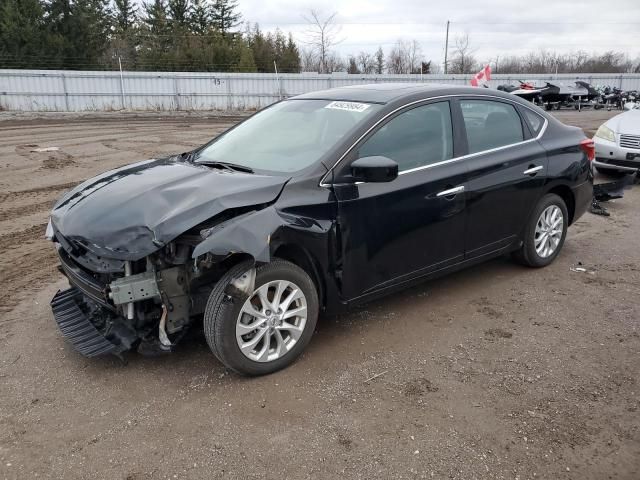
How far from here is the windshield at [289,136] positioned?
3.79 m

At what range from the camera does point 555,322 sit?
4137 millimetres

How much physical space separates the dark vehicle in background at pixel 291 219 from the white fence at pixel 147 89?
21639mm

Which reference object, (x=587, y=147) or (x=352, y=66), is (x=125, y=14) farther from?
(x=587, y=147)

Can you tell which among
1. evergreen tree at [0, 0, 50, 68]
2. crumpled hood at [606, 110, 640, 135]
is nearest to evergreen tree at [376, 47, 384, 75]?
evergreen tree at [0, 0, 50, 68]

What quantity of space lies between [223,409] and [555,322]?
2.62m

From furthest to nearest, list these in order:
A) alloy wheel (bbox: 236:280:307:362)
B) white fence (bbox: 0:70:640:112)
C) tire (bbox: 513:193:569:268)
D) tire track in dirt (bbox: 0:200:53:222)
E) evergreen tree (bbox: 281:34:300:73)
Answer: evergreen tree (bbox: 281:34:300:73) < white fence (bbox: 0:70:640:112) < tire track in dirt (bbox: 0:200:53:222) < tire (bbox: 513:193:569:268) < alloy wheel (bbox: 236:280:307:362)

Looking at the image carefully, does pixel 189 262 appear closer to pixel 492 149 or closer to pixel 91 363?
pixel 91 363

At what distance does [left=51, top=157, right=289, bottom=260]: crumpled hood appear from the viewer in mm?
3051

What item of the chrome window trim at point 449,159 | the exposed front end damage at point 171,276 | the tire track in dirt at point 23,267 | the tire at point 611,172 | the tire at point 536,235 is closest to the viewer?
the exposed front end damage at point 171,276

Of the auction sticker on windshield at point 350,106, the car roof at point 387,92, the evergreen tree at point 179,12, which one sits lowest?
the auction sticker on windshield at point 350,106

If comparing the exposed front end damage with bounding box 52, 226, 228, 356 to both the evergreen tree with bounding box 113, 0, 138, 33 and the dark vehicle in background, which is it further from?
the evergreen tree with bounding box 113, 0, 138, 33

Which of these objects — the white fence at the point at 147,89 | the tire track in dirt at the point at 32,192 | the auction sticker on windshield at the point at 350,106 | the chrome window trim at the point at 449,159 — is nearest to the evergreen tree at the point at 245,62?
the white fence at the point at 147,89

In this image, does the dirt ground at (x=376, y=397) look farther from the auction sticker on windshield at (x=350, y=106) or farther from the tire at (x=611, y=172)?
the tire at (x=611, y=172)

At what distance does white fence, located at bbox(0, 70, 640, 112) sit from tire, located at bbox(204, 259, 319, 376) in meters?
22.9
